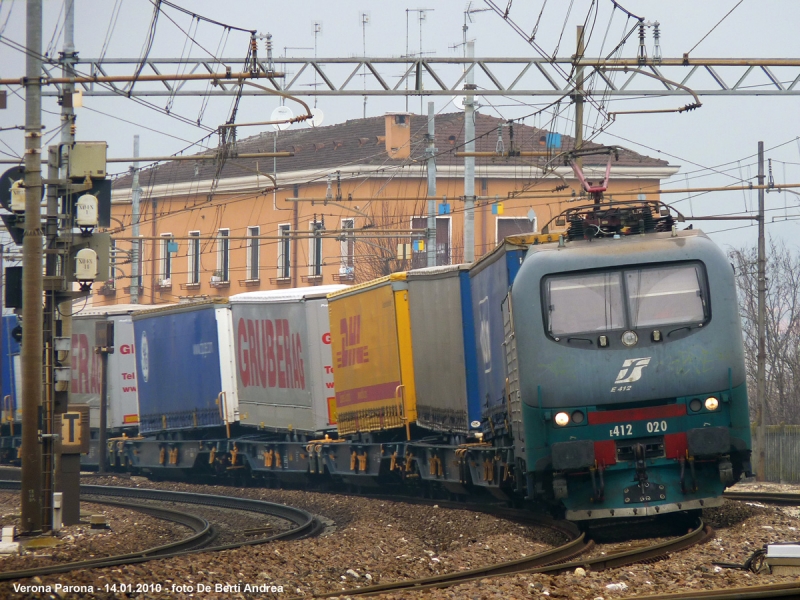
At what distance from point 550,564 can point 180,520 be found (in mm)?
8510

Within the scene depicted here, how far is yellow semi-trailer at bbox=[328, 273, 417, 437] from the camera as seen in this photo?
18.7 meters

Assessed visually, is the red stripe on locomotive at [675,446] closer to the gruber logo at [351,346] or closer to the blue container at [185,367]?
the gruber logo at [351,346]

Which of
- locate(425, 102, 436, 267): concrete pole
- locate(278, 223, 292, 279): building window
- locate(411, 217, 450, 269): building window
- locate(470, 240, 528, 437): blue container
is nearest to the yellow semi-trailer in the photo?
locate(470, 240, 528, 437): blue container

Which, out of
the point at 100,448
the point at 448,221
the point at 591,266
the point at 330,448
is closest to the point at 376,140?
the point at 448,221

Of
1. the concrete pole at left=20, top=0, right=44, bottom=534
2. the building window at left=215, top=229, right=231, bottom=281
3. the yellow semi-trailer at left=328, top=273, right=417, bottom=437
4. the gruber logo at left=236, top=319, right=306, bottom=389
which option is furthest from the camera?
the building window at left=215, top=229, right=231, bottom=281

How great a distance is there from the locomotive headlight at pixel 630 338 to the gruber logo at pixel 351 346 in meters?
8.24

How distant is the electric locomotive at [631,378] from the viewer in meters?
11.7

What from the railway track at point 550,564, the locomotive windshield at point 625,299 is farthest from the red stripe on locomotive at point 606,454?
the locomotive windshield at point 625,299

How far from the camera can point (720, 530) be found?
40.5ft

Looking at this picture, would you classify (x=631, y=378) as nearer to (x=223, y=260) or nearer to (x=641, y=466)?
(x=641, y=466)

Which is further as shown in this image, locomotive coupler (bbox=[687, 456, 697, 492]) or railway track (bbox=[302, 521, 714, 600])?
locomotive coupler (bbox=[687, 456, 697, 492])

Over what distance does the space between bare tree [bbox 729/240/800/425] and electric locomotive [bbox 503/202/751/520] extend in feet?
71.4

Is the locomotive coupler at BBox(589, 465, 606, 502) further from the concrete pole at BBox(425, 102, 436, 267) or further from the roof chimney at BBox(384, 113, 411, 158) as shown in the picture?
the roof chimney at BBox(384, 113, 411, 158)

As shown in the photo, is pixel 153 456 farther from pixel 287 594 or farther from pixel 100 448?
pixel 287 594
